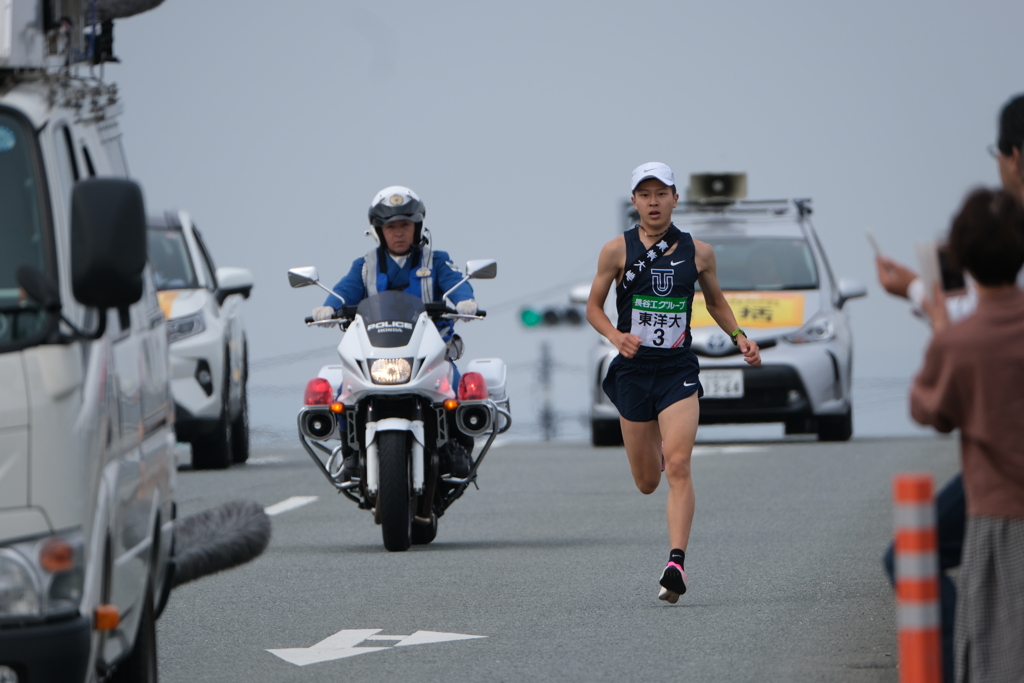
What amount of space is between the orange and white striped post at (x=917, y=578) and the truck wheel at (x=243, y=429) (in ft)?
49.5

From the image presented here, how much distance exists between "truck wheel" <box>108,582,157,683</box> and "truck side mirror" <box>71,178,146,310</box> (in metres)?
1.38

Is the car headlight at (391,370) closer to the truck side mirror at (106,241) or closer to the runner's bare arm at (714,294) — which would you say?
the runner's bare arm at (714,294)

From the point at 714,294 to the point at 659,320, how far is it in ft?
1.21

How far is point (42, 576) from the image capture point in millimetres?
5012

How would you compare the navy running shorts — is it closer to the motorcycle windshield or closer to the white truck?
the motorcycle windshield

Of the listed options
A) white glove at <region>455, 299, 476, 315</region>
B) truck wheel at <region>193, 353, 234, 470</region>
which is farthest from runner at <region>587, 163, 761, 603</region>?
truck wheel at <region>193, 353, 234, 470</region>

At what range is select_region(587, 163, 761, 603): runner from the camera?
9.66 metres

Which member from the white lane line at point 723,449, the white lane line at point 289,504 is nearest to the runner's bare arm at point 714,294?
the white lane line at point 289,504

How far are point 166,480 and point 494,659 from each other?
1707 mm

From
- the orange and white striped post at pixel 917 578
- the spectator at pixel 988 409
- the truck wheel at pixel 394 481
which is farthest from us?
the truck wheel at pixel 394 481

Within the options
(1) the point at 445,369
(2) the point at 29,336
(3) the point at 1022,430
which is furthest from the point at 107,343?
(1) the point at 445,369

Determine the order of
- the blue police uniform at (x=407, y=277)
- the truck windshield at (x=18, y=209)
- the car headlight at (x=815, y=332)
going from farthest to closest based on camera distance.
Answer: the car headlight at (x=815, y=332), the blue police uniform at (x=407, y=277), the truck windshield at (x=18, y=209)

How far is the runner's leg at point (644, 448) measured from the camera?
9914 mm

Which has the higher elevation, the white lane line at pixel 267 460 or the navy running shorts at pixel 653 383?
the navy running shorts at pixel 653 383
